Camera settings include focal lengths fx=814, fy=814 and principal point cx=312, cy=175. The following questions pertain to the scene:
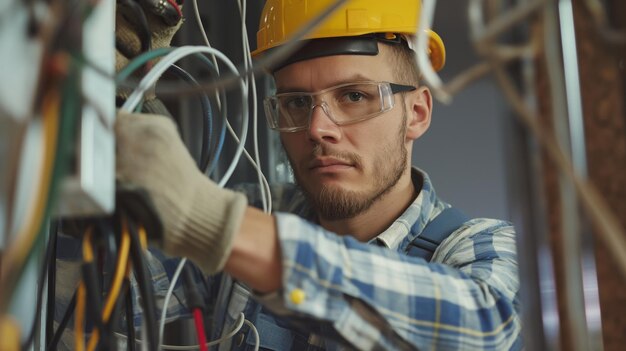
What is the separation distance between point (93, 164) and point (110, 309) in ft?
0.59

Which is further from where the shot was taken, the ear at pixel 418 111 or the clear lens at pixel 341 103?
the ear at pixel 418 111

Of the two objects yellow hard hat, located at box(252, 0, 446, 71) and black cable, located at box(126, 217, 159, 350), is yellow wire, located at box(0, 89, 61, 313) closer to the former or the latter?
black cable, located at box(126, 217, 159, 350)

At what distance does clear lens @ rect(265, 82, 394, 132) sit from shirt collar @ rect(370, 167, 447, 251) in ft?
0.79

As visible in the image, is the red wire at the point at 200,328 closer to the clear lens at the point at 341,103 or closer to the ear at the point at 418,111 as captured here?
the clear lens at the point at 341,103

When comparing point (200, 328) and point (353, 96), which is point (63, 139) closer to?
point (200, 328)

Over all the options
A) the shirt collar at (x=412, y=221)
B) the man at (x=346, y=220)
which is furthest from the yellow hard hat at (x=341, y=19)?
the shirt collar at (x=412, y=221)

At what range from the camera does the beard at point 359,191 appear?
6.33 feet

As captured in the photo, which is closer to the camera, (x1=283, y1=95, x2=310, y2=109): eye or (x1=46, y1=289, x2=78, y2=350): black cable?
(x1=46, y1=289, x2=78, y2=350): black cable

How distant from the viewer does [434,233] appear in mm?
1850

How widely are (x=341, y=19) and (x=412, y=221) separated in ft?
1.66

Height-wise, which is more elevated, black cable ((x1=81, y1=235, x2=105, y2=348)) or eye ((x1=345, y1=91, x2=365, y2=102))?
eye ((x1=345, y1=91, x2=365, y2=102))

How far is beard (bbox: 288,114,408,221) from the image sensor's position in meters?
1.93

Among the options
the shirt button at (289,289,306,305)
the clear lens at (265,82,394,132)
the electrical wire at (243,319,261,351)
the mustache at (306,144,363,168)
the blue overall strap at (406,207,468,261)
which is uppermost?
the clear lens at (265,82,394,132)

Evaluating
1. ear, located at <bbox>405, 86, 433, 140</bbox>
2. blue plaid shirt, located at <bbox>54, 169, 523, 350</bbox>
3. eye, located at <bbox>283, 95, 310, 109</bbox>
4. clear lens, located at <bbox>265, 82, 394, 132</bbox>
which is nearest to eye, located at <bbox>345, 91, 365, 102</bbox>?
clear lens, located at <bbox>265, 82, 394, 132</bbox>
